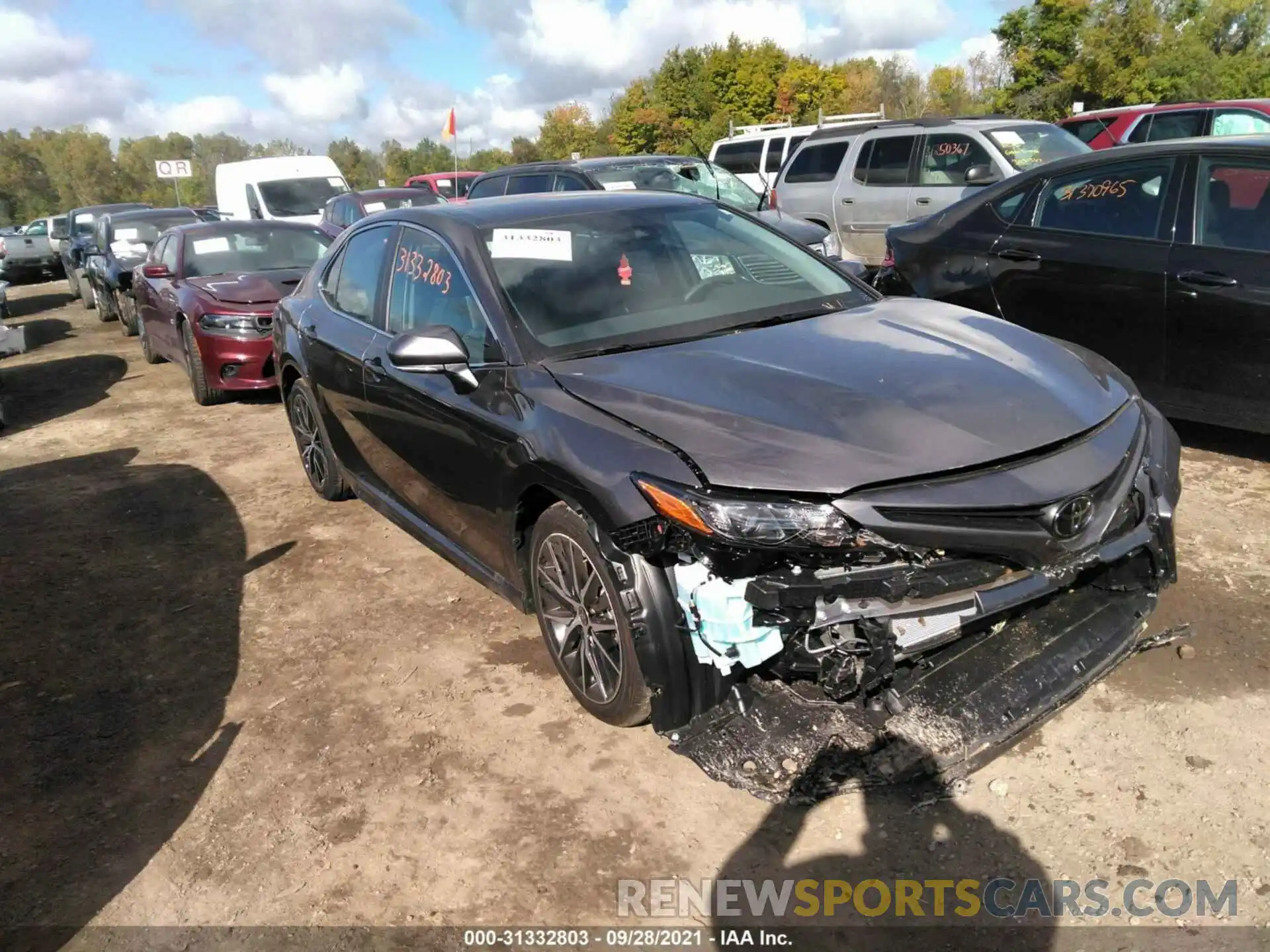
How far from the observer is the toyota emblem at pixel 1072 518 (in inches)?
109

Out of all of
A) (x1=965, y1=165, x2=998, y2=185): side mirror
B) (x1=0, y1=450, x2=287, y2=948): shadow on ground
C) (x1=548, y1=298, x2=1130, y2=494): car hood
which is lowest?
(x1=0, y1=450, x2=287, y2=948): shadow on ground

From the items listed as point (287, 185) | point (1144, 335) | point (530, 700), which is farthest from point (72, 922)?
point (287, 185)

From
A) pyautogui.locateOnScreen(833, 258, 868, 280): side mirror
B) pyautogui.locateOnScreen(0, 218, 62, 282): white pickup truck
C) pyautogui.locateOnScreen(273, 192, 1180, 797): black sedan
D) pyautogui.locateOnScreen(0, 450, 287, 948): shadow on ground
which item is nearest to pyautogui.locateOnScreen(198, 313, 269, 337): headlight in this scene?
pyautogui.locateOnScreen(0, 450, 287, 948): shadow on ground

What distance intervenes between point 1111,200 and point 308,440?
15.9 ft

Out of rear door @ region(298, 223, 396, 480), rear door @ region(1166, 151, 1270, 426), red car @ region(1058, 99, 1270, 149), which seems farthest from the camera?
red car @ region(1058, 99, 1270, 149)

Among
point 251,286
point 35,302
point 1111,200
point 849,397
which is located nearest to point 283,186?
point 35,302

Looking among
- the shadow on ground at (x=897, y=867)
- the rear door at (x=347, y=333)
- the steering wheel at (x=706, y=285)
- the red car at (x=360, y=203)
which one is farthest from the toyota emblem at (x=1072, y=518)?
the red car at (x=360, y=203)

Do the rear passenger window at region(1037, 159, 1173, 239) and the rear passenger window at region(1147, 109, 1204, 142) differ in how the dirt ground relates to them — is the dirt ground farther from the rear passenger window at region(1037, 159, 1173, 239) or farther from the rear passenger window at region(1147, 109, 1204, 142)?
the rear passenger window at region(1147, 109, 1204, 142)

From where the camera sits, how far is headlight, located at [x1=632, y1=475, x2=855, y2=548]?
2633 mm

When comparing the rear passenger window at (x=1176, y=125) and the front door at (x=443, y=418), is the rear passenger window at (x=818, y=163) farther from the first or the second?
the front door at (x=443, y=418)

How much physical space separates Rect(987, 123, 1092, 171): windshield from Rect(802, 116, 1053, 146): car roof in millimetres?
86

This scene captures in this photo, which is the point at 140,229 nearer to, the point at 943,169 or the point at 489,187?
the point at 489,187

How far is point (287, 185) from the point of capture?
1750cm

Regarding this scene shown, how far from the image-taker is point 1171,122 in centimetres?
1249
